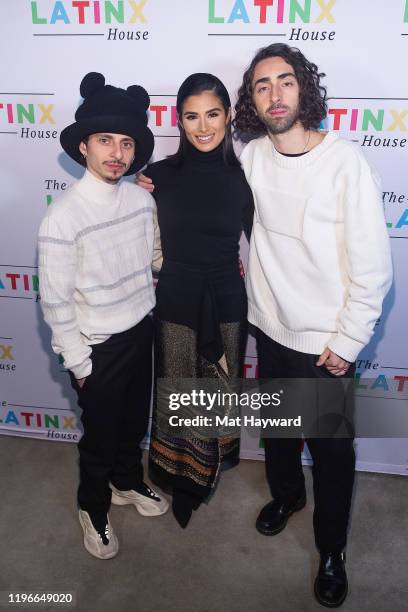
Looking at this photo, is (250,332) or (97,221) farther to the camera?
(250,332)

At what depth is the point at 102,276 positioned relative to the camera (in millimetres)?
1972

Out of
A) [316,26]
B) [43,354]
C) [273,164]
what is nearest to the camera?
[273,164]

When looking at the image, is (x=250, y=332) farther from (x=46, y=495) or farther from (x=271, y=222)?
(x=46, y=495)

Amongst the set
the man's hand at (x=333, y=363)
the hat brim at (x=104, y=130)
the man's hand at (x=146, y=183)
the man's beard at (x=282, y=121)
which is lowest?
the man's hand at (x=333, y=363)

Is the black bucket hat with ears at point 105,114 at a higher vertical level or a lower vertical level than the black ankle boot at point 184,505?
higher

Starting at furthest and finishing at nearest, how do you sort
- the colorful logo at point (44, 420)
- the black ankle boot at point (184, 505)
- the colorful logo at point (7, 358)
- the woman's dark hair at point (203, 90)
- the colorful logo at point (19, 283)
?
1. the colorful logo at point (44, 420)
2. the colorful logo at point (7, 358)
3. the colorful logo at point (19, 283)
4. the black ankle boot at point (184, 505)
5. the woman's dark hair at point (203, 90)

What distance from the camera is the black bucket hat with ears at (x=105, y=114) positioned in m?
1.86

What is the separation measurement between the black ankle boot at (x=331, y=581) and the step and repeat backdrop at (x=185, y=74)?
2.91ft

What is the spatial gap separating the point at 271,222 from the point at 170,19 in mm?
1048

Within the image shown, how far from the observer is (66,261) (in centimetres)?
187

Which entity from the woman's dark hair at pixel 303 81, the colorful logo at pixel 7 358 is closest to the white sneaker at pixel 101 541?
the colorful logo at pixel 7 358

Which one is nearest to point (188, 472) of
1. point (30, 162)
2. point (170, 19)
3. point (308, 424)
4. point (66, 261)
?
point (308, 424)

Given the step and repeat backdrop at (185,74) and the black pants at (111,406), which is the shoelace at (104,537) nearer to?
the black pants at (111,406)

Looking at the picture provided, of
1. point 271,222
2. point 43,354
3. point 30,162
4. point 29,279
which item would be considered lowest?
point 43,354
